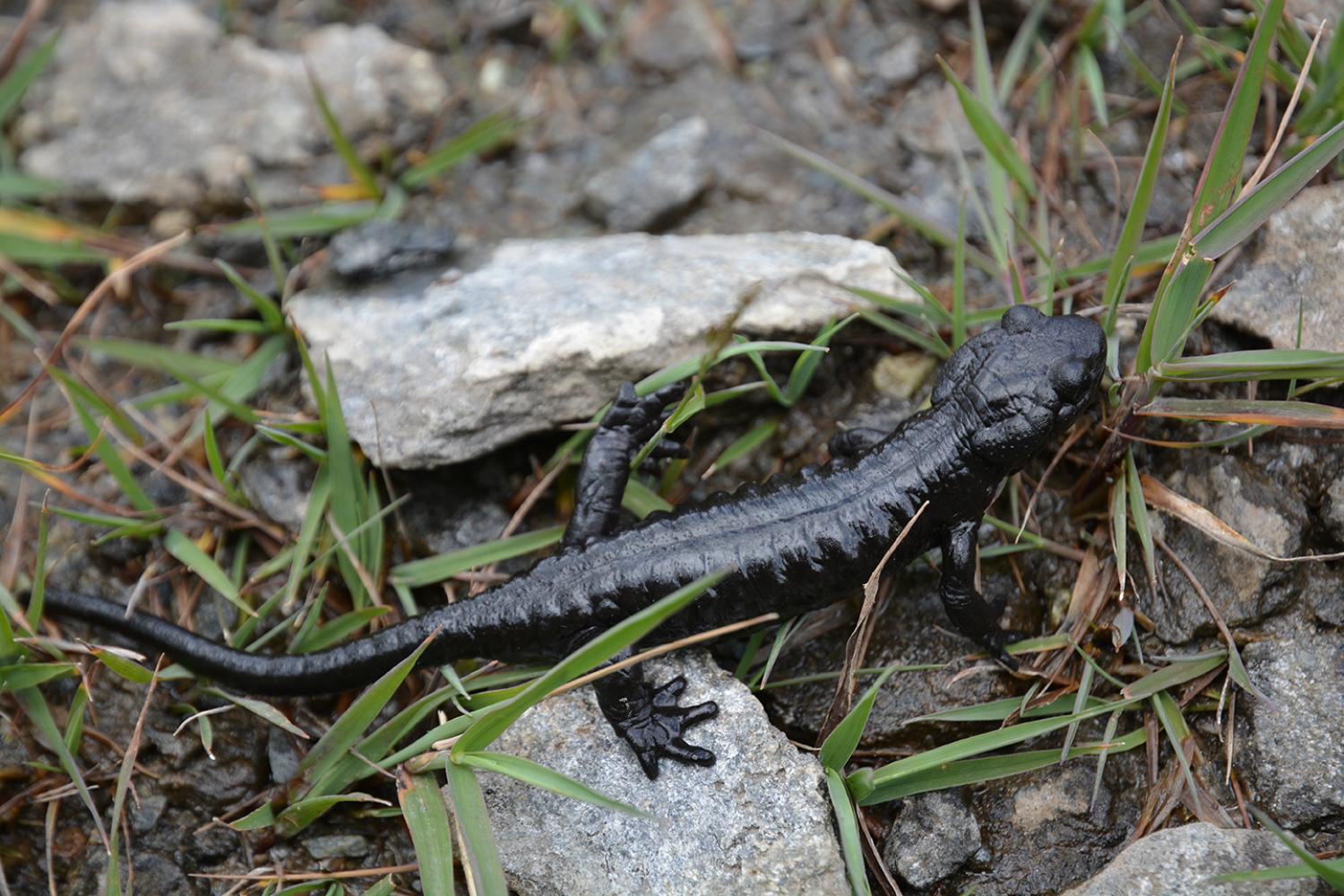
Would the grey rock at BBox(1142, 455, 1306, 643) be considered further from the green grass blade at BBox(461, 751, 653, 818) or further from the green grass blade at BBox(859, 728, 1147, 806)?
the green grass blade at BBox(461, 751, 653, 818)

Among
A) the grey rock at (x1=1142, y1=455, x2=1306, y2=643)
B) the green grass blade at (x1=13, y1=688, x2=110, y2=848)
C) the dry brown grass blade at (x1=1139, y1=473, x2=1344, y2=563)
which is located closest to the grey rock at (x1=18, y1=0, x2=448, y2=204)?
the green grass blade at (x1=13, y1=688, x2=110, y2=848)

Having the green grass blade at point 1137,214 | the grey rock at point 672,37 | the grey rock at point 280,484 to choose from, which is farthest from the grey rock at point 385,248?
the green grass blade at point 1137,214

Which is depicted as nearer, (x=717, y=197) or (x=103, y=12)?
(x=717, y=197)

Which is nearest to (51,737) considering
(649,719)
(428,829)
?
(428,829)

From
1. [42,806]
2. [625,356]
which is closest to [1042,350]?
[625,356]

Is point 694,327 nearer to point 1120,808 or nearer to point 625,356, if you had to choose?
point 625,356

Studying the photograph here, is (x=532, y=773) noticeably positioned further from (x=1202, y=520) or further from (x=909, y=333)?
(x=1202, y=520)
